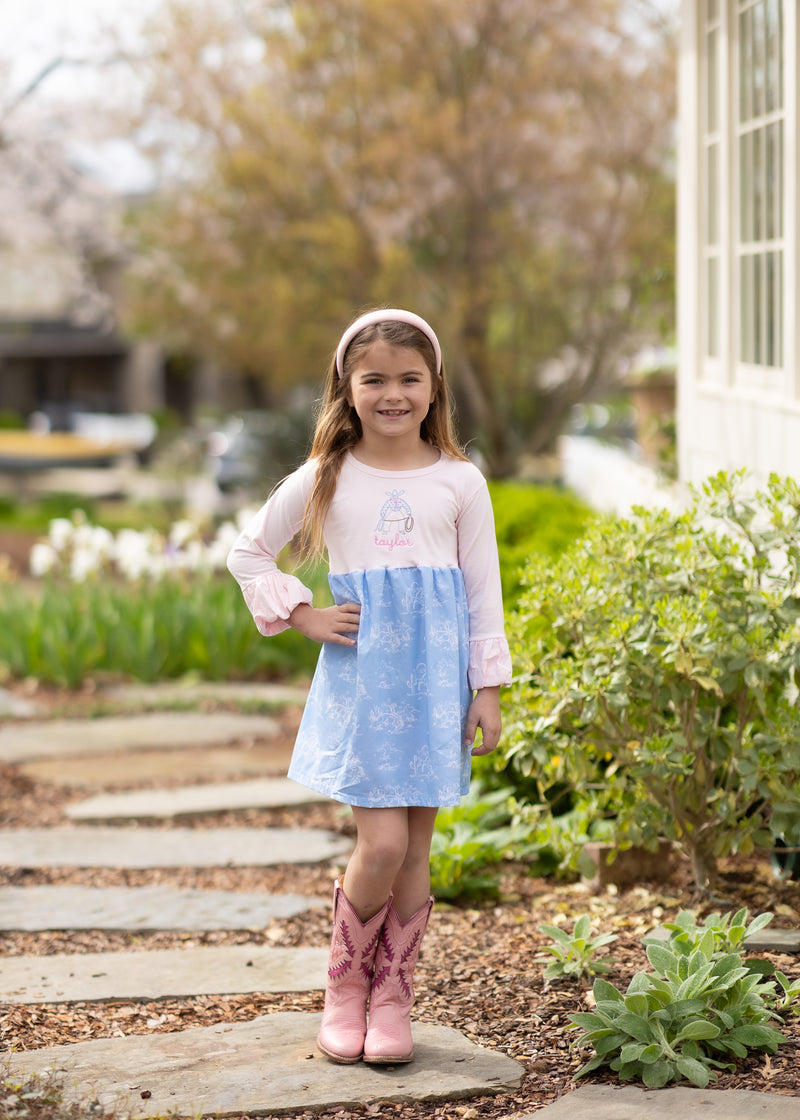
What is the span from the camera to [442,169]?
35.3ft

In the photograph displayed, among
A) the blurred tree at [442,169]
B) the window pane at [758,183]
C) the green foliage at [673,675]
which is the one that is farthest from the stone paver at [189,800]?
the blurred tree at [442,169]

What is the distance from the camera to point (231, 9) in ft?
37.8

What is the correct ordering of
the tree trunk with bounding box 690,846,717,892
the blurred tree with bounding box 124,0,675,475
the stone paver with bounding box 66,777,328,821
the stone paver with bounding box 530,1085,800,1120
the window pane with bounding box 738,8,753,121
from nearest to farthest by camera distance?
the stone paver with bounding box 530,1085,800,1120
the tree trunk with bounding box 690,846,717,892
the stone paver with bounding box 66,777,328,821
the window pane with bounding box 738,8,753,121
the blurred tree with bounding box 124,0,675,475

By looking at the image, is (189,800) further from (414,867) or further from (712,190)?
(712,190)

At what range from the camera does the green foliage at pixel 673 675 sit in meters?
3.14

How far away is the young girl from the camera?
2486mm

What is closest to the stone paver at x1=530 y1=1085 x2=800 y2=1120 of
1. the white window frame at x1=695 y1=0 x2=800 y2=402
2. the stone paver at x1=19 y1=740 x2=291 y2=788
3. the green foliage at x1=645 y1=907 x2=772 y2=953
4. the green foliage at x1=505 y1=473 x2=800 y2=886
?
the green foliage at x1=645 y1=907 x2=772 y2=953

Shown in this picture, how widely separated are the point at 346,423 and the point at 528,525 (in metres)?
3.27

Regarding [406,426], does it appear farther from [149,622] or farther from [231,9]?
[231,9]

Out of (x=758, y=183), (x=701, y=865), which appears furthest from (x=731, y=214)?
(x=701, y=865)

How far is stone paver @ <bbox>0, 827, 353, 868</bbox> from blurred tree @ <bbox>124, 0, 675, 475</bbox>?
21.6 feet

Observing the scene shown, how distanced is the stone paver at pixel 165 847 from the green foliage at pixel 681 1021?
1.80 metres

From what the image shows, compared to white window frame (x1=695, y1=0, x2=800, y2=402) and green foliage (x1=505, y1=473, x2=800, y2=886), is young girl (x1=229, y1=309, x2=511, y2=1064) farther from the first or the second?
white window frame (x1=695, y1=0, x2=800, y2=402)

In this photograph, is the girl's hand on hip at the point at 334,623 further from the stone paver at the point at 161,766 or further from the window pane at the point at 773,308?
the stone paver at the point at 161,766
